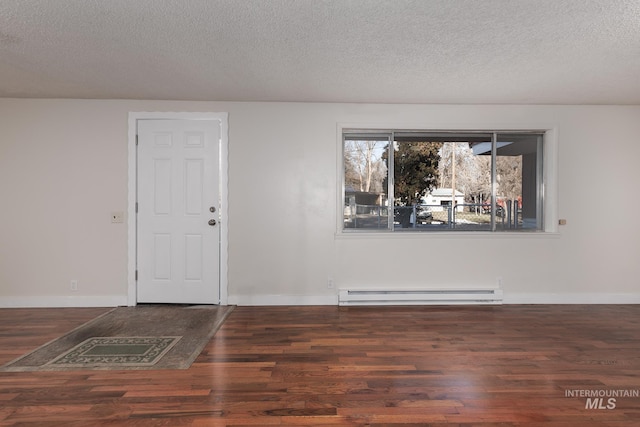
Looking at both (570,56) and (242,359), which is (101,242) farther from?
(570,56)

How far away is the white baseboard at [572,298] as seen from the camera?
14.6ft

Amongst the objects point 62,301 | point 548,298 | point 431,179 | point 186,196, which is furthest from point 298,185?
point 548,298

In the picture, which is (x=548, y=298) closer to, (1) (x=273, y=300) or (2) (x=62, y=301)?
(1) (x=273, y=300)

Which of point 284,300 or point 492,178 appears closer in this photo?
point 284,300

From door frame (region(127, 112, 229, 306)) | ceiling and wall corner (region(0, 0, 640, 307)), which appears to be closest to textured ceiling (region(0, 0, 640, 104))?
ceiling and wall corner (region(0, 0, 640, 307))

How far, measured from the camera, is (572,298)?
4.46 meters

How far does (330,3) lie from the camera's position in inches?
88.7

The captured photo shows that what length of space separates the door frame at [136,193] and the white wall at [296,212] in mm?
73

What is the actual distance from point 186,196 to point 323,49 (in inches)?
94.6

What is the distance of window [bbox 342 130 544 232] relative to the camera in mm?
4539

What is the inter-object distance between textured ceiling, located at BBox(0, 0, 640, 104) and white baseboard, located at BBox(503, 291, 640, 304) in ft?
7.38

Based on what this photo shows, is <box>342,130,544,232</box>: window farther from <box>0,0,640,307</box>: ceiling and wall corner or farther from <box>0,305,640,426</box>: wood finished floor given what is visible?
<box>0,305,640,426</box>: wood finished floor

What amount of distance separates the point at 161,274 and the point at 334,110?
9.10 ft

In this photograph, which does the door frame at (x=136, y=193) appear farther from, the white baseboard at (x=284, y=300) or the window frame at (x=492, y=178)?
the window frame at (x=492, y=178)
